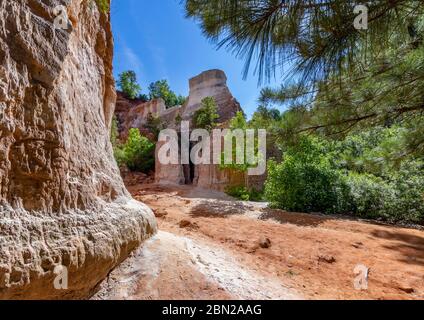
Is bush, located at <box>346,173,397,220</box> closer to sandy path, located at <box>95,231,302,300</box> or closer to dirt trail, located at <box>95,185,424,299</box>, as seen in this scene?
dirt trail, located at <box>95,185,424,299</box>

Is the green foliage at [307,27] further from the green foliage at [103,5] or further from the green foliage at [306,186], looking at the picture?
the green foliage at [306,186]

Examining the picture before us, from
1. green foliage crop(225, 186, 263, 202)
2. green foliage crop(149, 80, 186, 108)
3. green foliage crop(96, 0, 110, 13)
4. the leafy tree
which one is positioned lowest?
green foliage crop(225, 186, 263, 202)

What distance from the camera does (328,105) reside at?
4.25 metres

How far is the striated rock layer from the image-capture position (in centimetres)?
152

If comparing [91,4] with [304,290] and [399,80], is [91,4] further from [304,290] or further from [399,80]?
[399,80]

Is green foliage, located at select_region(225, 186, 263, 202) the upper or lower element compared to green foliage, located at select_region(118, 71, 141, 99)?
lower

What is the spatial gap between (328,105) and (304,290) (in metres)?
3.13

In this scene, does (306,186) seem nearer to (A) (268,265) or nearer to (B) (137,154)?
(A) (268,265)

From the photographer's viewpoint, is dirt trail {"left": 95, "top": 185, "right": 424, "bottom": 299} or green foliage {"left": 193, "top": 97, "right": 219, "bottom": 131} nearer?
dirt trail {"left": 95, "top": 185, "right": 424, "bottom": 299}

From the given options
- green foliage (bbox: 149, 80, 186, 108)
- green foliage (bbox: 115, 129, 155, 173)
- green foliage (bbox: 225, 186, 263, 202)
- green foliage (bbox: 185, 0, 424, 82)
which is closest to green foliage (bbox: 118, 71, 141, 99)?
green foliage (bbox: 149, 80, 186, 108)

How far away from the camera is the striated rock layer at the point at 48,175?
1524 mm

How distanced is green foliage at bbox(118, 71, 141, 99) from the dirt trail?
1171 inches

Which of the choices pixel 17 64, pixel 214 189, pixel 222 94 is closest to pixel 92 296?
pixel 17 64

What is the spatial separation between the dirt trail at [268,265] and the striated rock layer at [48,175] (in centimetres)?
35
